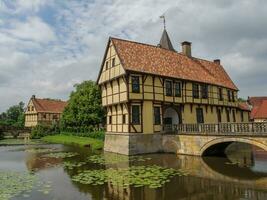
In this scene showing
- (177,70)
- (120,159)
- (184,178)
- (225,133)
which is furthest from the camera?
(177,70)

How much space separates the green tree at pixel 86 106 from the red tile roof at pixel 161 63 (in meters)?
16.0

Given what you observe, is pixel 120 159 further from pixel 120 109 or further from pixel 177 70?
pixel 177 70

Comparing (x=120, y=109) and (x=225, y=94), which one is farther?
(x=225, y=94)

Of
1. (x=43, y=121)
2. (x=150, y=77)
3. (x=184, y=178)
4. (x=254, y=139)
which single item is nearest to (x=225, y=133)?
(x=254, y=139)

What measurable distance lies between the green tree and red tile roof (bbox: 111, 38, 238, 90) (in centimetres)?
1603

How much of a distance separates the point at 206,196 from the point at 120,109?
15.3m

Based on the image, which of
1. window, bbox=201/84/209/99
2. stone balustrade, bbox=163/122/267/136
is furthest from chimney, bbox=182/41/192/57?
stone balustrade, bbox=163/122/267/136

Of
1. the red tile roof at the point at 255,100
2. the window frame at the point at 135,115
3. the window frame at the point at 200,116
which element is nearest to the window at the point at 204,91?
the window frame at the point at 200,116

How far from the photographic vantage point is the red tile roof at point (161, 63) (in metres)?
25.9

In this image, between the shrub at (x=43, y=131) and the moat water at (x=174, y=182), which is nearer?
the moat water at (x=174, y=182)

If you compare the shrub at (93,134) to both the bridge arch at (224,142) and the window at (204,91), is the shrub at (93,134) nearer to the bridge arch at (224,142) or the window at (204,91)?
the window at (204,91)

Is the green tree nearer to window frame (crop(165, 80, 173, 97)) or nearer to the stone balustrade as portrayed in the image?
window frame (crop(165, 80, 173, 97))

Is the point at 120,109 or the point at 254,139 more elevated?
the point at 120,109

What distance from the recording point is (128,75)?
2461 cm
